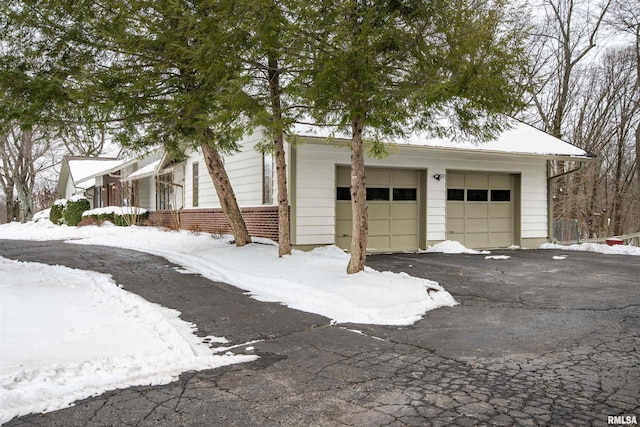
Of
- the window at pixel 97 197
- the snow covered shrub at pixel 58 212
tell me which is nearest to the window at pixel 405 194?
the snow covered shrub at pixel 58 212

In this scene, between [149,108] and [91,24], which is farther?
[149,108]

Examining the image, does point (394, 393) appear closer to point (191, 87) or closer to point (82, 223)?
point (191, 87)

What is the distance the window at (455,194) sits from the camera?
1381 centimetres

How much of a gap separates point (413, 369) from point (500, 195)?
1196cm

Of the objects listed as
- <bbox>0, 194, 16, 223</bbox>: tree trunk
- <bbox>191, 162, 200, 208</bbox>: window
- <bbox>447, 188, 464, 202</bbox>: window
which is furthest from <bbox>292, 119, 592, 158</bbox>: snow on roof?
<bbox>0, 194, 16, 223</bbox>: tree trunk

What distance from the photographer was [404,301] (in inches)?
256

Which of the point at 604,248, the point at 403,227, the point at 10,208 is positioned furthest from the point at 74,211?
the point at 604,248

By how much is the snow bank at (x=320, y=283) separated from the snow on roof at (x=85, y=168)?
71.0ft

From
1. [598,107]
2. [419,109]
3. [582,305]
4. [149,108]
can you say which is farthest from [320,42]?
[598,107]

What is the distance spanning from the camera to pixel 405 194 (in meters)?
13.2

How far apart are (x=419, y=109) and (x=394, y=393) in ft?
17.2

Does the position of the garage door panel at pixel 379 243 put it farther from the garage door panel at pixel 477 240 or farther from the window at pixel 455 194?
the garage door panel at pixel 477 240

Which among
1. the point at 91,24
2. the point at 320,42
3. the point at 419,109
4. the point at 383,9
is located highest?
the point at 91,24

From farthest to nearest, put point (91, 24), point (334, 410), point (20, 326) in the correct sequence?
point (91, 24)
point (20, 326)
point (334, 410)
